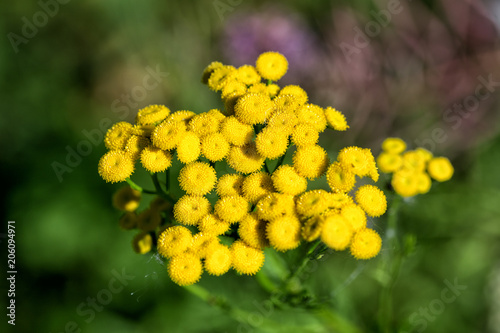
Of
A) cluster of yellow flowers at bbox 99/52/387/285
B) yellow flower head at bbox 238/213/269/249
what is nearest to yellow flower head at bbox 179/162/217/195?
cluster of yellow flowers at bbox 99/52/387/285

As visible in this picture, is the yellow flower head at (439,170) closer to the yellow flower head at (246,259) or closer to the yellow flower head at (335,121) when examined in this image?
the yellow flower head at (335,121)

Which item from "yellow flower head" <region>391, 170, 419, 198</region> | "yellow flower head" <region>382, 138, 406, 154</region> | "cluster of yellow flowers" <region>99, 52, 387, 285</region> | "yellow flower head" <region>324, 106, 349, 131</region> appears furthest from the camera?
"yellow flower head" <region>382, 138, 406, 154</region>

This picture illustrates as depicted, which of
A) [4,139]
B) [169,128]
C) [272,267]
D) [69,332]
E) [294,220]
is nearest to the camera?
[294,220]

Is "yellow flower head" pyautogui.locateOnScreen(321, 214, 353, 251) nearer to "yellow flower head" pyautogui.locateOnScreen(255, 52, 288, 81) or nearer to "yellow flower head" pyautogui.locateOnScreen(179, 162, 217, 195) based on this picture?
"yellow flower head" pyautogui.locateOnScreen(179, 162, 217, 195)

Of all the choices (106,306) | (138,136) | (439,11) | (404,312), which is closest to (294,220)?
(138,136)

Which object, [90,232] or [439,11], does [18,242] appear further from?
[439,11]

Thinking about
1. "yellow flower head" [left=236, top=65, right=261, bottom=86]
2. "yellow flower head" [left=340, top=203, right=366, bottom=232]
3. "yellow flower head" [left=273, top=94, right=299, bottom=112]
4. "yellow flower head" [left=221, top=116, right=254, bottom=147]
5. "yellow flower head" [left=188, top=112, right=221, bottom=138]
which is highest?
"yellow flower head" [left=273, top=94, right=299, bottom=112]

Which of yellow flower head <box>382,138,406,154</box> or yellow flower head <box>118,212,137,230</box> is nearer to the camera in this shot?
yellow flower head <box>118,212,137,230</box>

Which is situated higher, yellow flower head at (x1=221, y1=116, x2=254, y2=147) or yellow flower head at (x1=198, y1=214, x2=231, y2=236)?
yellow flower head at (x1=221, y1=116, x2=254, y2=147)
